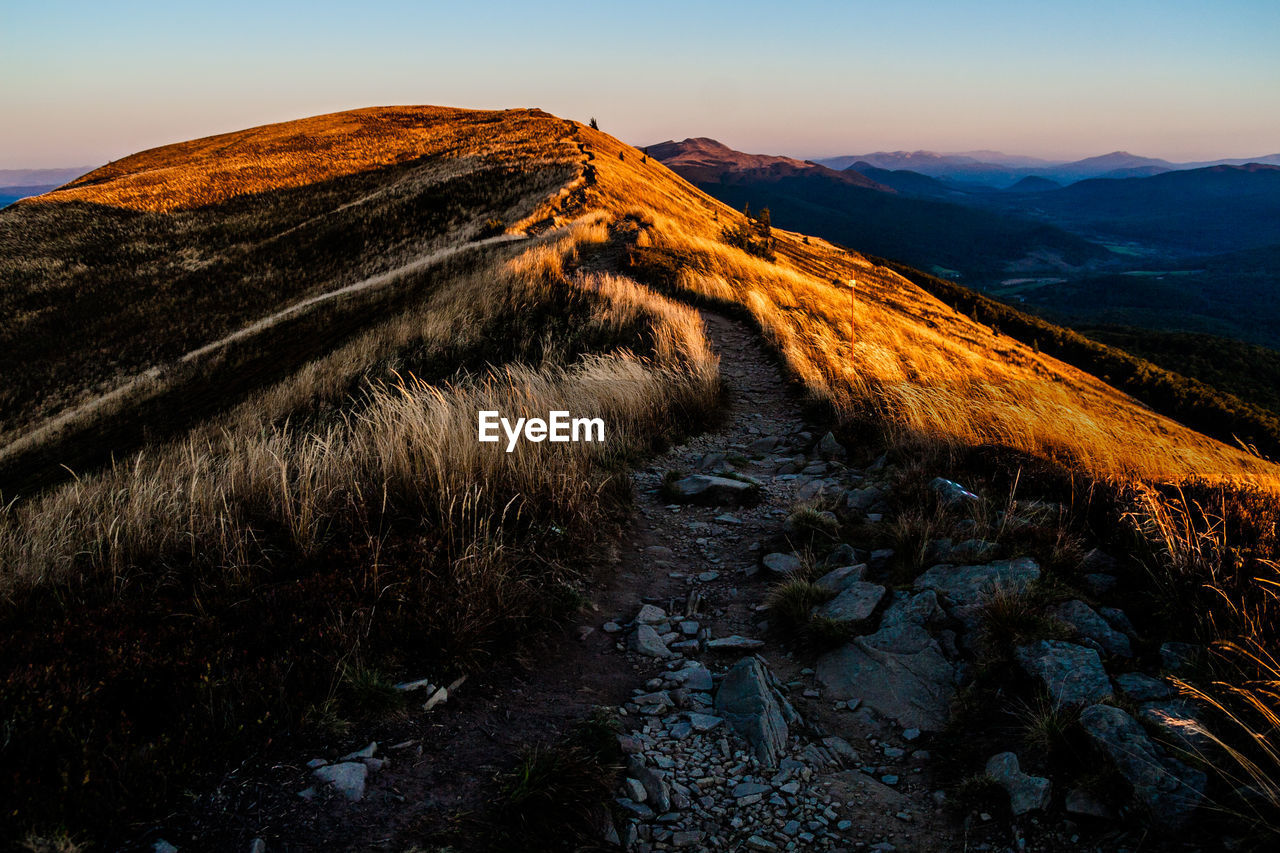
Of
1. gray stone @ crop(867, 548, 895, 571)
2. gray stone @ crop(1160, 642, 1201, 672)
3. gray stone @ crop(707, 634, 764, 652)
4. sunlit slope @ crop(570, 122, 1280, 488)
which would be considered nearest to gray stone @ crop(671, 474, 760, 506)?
gray stone @ crop(867, 548, 895, 571)

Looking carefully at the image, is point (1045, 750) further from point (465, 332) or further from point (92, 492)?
point (465, 332)

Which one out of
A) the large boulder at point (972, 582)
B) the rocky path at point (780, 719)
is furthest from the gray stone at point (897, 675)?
the large boulder at point (972, 582)

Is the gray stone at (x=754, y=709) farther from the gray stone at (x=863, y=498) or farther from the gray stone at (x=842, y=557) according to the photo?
the gray stone at (x=863, y=498)

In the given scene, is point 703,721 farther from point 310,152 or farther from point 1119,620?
point 310,152

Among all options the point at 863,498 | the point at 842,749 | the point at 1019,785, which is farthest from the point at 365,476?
the point at 1019,785

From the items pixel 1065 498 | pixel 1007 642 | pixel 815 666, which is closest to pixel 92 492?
pixel 815 666

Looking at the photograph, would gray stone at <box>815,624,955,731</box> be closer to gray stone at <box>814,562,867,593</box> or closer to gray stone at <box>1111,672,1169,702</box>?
gray stone at <box>814,562,867,593</box>
